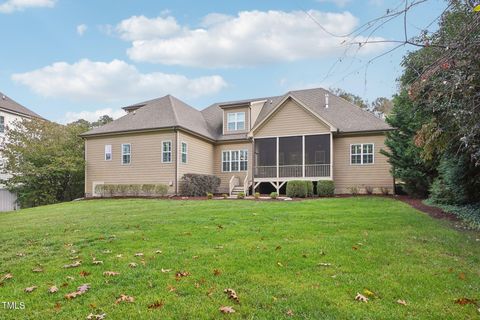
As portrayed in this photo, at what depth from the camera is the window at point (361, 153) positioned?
20484 millimetres

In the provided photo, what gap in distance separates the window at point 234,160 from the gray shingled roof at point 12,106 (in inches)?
831

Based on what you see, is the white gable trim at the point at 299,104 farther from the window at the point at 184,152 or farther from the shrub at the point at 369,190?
the window at the point at 184,152

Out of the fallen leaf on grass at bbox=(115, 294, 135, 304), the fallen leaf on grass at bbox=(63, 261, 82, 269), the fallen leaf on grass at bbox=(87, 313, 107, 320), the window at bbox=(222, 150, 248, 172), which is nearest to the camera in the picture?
the fallen leaf on grass at bbox=(87, 313, 107, 320)

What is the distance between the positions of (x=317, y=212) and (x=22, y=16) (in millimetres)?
14649

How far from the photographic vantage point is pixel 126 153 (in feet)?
72.7

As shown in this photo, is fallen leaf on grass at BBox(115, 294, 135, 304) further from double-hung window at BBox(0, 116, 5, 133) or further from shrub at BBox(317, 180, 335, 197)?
double-hung window at BBox(0, 116, 5, 133)

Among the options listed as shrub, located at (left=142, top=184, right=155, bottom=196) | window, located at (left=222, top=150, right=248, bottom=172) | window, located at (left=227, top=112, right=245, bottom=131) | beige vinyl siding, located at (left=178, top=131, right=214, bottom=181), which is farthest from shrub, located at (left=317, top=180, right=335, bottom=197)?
shrub, located at (left=142, top=184, right=155, bottom=196)

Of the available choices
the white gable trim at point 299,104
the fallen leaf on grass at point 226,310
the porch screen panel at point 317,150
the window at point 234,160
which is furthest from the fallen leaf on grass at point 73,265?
the porch screen panel at point 317,150

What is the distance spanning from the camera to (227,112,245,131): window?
24078 mm

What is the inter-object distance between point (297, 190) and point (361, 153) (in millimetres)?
4921

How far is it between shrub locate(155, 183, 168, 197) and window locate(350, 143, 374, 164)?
11111mm

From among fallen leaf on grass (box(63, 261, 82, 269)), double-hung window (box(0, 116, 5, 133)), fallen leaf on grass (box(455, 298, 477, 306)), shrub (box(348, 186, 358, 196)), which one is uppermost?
double-hung window (box(0, 116, 5, 133))

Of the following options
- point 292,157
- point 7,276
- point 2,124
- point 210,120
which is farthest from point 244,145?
point 2,124

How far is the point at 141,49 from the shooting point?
21609mm
